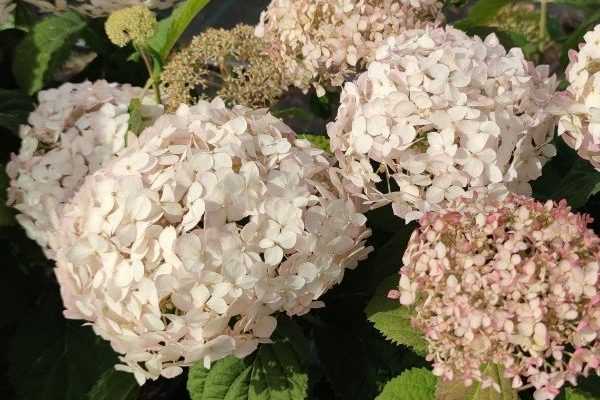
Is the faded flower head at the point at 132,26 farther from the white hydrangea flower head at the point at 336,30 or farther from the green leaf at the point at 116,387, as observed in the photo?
the green leaf at the point at 116,387

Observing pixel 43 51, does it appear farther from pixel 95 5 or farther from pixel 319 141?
pixel 319 141

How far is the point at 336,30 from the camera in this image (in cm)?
116

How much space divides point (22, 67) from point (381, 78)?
0.92 meters

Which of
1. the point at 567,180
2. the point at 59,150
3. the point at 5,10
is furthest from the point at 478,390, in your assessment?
the point at 5,10

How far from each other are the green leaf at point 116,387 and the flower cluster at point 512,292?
0.55 meters

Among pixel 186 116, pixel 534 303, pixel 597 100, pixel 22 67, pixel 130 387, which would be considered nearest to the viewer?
pixel 534 303

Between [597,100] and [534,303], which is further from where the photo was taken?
[597,100]

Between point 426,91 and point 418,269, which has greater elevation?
point 426,91

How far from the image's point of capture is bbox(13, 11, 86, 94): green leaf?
157 cm

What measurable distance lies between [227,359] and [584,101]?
23.1 inches

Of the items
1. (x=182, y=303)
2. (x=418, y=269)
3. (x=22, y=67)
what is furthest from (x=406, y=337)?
(x=22, y=67)

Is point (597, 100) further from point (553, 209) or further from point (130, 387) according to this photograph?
point (130, 387)

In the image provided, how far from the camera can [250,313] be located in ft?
3.08

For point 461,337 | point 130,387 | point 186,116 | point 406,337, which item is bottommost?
point 130,387
